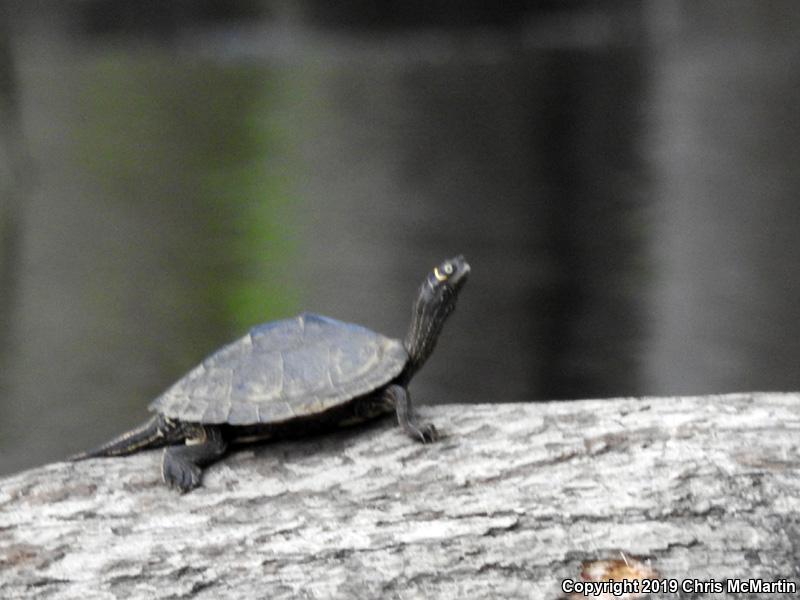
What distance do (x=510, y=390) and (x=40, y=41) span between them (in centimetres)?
2916

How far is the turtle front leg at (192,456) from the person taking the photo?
3086 millimetres

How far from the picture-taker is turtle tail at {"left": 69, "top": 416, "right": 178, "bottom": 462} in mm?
3316

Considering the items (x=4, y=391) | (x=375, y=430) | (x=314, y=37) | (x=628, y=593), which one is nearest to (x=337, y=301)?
(x=4, y=391)

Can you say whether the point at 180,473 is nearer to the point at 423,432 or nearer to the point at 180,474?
the point at 180,474

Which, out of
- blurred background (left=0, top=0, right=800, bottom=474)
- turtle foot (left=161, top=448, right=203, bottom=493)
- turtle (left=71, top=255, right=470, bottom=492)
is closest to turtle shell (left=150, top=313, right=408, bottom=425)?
turtle (left=71, top=255, right=470, bottom=492)

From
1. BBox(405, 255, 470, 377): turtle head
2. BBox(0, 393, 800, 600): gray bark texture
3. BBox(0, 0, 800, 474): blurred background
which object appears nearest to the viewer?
BBox(0, 393, 800, 600): gray bark texture

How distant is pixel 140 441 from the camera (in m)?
3.36

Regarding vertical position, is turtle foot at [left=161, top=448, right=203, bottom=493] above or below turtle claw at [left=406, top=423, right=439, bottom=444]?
below

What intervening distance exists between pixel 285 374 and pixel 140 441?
0.56 m

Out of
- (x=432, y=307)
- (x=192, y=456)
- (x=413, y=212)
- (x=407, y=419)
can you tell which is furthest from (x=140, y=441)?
(x=413, y=212)

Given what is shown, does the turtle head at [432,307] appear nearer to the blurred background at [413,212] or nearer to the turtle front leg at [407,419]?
the turtle front leg at [407,419]

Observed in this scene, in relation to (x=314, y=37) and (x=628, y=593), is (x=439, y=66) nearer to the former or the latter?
(x=314, y=37)

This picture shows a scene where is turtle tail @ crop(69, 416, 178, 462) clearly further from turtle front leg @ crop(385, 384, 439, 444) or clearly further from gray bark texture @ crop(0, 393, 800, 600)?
turtle front leg @ crop(385, 384, 439, 444)

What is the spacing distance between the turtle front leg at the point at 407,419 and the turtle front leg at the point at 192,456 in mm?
529
